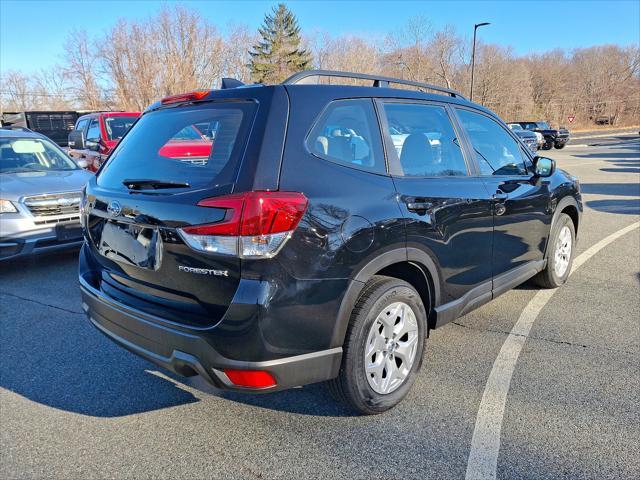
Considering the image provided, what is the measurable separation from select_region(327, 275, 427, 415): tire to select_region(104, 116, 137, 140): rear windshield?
32.5 ft

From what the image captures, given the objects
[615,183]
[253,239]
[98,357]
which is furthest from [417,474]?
[615,183]

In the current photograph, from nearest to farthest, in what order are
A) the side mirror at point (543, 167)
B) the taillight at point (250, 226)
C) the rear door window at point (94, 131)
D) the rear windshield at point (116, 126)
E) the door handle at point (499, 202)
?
1. the taillight at point (250, 226)
2. the door handle at point (499, 202)
3. the side mirror at point (543, 167)
4. the rear windshield at point (116, 126)
5. the rear door window at point (94, 131)

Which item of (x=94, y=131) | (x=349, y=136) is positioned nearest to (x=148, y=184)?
(x=349, y=136)

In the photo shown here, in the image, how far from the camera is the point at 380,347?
2.71 meters

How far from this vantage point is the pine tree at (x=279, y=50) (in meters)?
53.8

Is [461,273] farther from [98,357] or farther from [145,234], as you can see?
[98,357]

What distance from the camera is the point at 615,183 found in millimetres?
12891

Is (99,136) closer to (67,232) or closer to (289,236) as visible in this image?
(67,232)

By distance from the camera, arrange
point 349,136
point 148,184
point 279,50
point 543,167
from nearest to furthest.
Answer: point 148,184
point 349,136
point 543,167
point 279,50

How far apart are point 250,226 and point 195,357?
0.69m

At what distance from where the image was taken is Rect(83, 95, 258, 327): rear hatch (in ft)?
7.36

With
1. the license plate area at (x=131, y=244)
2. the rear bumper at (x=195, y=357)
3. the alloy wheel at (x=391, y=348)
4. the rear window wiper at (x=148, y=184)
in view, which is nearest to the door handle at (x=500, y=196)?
the alloy wheel at (x=391, y=348)

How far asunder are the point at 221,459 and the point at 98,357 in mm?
1583

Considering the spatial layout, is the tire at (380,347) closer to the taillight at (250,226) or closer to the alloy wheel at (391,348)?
the alloy wheel at (391,348)
